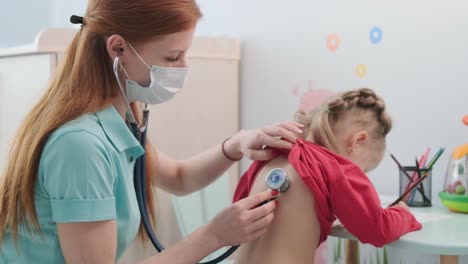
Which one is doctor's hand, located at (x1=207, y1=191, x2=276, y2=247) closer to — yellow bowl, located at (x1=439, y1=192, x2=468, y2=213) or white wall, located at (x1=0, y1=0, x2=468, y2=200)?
yellow bowl, located at (x1=439, y1=192, x2=468, y2=213)

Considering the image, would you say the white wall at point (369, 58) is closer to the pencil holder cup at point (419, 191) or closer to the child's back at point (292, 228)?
the pencil holder cup at point (419, 191)

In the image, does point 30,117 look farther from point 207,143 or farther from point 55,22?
point 55,22

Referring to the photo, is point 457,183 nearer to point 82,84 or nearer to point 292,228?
point 292,228

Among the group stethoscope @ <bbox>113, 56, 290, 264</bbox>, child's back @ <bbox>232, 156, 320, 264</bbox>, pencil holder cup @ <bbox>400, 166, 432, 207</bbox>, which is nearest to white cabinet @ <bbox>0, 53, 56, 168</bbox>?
stethoscope @ <bbox>113, 56, 290, 264</bbox>

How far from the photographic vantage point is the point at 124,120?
1.31 meters

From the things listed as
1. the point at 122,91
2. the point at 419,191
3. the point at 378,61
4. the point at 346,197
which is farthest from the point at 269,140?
the point at 378,61

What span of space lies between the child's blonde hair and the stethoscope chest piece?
15 centimetres

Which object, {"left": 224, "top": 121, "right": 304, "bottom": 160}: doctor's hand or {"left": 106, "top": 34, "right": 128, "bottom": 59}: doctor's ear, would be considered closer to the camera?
{"left": 106, "top": 34, "right": 128, "bottom": 59}: doctor's ear

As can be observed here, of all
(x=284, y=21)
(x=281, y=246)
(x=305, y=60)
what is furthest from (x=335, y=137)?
(x=284, y=21)

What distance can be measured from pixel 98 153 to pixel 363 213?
0.55 meters

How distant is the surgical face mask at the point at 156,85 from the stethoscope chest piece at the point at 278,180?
0.28 meters

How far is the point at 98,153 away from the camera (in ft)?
3.74

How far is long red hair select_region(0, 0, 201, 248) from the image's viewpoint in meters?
1.17

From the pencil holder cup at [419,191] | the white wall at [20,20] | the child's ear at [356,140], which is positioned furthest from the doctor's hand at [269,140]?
the white wall at [20,20]
